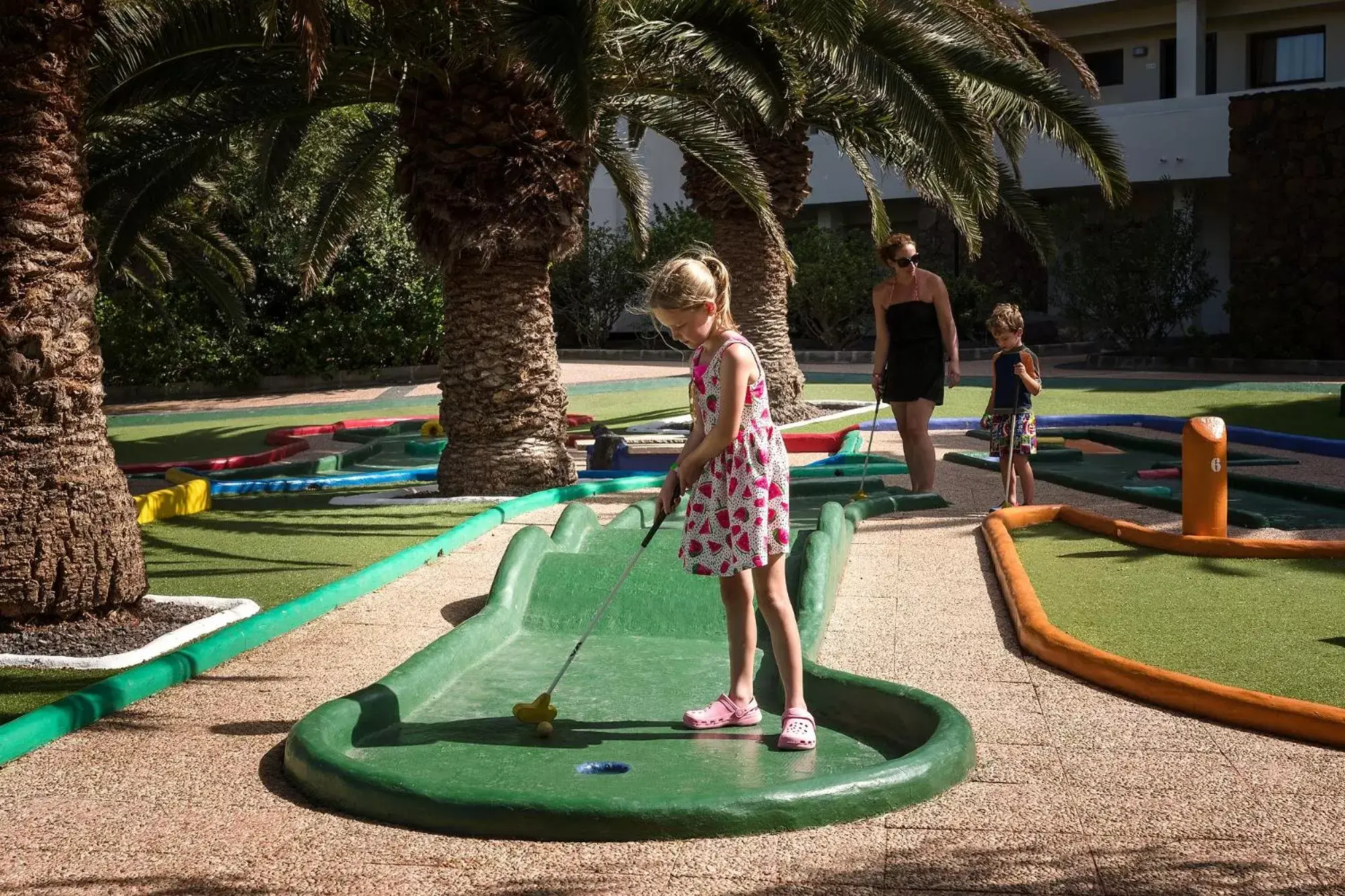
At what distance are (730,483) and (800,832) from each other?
3.75ft

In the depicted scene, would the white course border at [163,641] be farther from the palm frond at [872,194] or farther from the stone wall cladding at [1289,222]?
the stone wall cladding at [1289,222]

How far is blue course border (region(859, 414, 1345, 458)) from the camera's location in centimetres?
1186

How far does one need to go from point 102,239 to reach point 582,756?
824 centimetres

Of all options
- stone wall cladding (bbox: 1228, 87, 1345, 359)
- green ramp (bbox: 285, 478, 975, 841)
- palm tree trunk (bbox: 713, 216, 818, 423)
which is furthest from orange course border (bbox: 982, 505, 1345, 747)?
stone wall cladding (bbox: 1228, 87, 1345, 359)

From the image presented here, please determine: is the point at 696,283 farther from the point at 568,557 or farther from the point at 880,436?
the point at 880,436

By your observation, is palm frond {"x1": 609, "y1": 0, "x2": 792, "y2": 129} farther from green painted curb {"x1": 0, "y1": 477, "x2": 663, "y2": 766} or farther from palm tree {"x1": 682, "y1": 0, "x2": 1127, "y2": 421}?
green painted curb {"x1": 0, "y1": 477, "x2": 663, "y2": 766}

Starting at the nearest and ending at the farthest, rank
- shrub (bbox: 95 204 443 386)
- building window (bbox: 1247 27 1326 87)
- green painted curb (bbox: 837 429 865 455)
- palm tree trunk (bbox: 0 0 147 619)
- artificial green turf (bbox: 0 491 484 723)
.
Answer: artificial green turf (bbox: 0 491 484 723), palm tree trunk (bbox: 0 0 147 619), green painted curb (bbox: 837 429 865 455), shrub (bbox: 95 204 443 386), building window (bbox: 1247 27 1326 87)

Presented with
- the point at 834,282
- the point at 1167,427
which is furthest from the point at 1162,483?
the point at 834,282

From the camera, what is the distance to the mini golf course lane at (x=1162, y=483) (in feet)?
27.9

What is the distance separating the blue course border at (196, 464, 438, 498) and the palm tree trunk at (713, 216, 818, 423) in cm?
469

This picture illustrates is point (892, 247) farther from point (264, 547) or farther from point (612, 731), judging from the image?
point (612, 731)

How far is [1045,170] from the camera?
90.4 ft

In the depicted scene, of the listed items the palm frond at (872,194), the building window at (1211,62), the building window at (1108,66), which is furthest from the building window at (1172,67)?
the palm frond at (872,194)

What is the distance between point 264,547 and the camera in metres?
8.20
